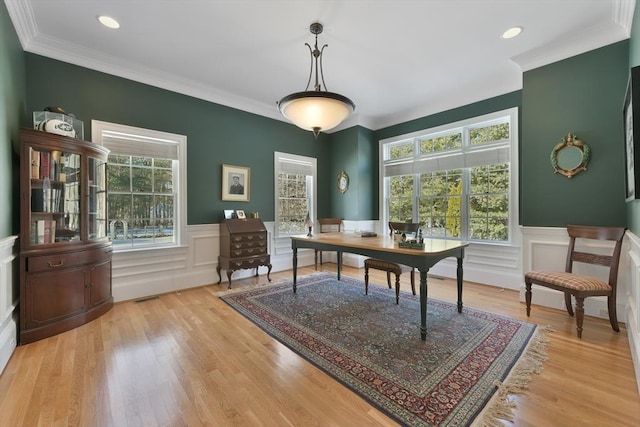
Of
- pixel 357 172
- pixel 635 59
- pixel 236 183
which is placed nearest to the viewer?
pixel 635 59

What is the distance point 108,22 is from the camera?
8.88 feet

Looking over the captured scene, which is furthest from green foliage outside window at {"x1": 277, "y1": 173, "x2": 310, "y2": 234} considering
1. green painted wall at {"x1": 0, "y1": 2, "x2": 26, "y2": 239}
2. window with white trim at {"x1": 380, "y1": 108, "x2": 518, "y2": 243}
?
green painted wall at {"x1": 0, "y1": 2, "x2": 26, "y2": 239}

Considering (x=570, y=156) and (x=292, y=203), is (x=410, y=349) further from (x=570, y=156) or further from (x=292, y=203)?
(x=292, y=203)

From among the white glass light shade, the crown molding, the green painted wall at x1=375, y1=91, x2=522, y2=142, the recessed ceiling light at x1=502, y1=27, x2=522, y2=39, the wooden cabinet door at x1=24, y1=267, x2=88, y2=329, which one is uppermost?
the recessed ceiling light at x1=502, y1=27, x2=522, y2=39

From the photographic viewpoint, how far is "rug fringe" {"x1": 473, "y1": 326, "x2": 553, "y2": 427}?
1511mm

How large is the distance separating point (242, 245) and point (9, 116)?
9.09ft

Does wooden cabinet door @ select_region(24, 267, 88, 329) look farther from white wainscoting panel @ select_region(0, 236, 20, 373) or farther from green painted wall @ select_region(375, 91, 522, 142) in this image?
green painted wall @ select_region(375, 91, 522, 142)

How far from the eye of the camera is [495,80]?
3.94 meters

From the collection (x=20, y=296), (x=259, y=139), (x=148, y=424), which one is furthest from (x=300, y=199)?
(x=148, y=424)

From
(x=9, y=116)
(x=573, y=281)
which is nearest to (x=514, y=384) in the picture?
(x=573, y=281)

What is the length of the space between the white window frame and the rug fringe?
13.1 feet

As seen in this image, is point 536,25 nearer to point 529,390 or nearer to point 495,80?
point 495,80

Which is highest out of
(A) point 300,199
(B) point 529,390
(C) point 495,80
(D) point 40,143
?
(C) point 495,80

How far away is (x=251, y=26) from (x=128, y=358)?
3.26m
